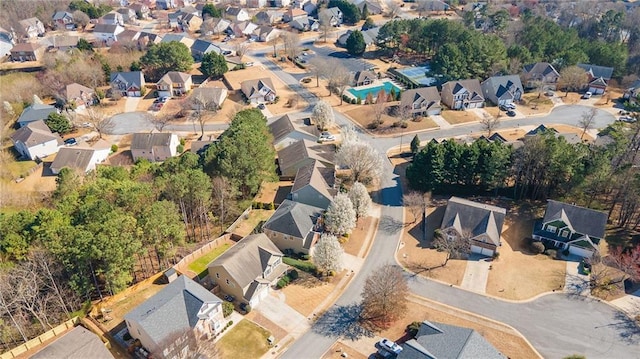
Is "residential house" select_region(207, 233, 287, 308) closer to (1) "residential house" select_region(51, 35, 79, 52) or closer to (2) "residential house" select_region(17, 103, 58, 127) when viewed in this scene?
(2) "residential house" select_region(17, 103, 58, 127)

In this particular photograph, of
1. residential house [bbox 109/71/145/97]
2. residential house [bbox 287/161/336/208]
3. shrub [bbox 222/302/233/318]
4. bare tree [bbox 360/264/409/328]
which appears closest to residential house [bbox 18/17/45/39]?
residential house [bbox 109/71/145/97]

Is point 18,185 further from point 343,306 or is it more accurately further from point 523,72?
point 523,72

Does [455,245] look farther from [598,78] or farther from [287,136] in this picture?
[598,78]

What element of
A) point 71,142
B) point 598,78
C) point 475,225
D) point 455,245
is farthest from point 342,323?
point 598,78

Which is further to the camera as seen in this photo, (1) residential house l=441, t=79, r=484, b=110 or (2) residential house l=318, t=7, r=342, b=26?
(2) residential house l=318, t=7, r=342, b=26

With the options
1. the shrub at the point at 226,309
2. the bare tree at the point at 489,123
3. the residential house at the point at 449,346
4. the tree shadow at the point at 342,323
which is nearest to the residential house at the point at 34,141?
the shrub at the point at 226,309

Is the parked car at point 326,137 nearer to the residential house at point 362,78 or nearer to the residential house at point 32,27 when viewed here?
the residential house at point 362,78
